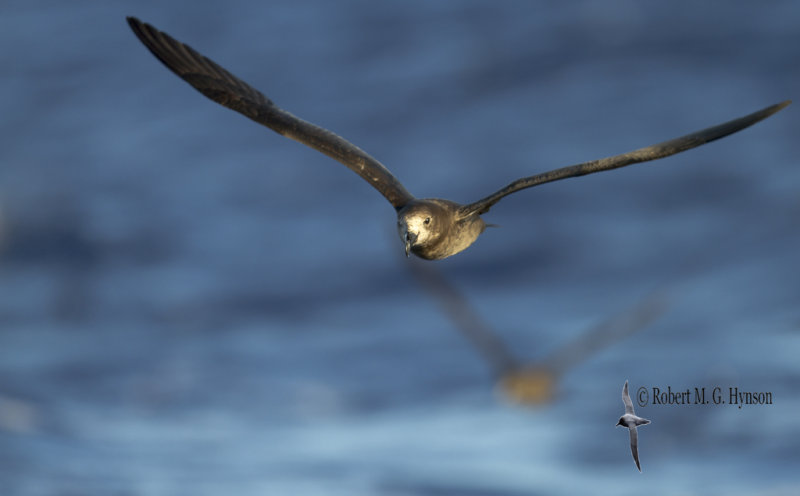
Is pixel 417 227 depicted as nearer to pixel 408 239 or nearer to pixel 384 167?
pixel 408 239

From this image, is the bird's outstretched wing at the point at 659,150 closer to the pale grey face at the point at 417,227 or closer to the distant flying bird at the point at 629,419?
the pale grey face at the point at 417,227

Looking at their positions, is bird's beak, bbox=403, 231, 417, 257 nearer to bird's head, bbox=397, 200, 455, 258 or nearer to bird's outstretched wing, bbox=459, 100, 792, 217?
bird's head, bbox=397, 200, 455, 258

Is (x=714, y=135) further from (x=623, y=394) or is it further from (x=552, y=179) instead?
(x=623, y=394)

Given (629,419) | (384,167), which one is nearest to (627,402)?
(629,419)

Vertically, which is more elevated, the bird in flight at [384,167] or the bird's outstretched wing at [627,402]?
the bird in flight at [384,167]

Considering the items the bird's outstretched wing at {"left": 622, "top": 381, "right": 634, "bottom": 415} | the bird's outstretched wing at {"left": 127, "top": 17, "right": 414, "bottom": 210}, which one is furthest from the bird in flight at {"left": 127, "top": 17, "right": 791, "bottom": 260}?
the bird's outstretched wing at {"left": 622, "top": 381, "right": 634, "bottom": 415}

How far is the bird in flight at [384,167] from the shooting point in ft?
41.5

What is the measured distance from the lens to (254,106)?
17.9 meters

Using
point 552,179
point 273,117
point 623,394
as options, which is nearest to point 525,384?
point 623,394

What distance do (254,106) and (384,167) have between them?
326cm

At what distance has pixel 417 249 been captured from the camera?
1409 cm

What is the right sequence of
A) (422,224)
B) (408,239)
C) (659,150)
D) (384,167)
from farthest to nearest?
(384,167) → (422,224) → (408,239) → (659,150)

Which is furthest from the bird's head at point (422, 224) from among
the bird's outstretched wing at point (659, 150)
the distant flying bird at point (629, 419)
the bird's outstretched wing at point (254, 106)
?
the distant flying bird at point (629, 419)

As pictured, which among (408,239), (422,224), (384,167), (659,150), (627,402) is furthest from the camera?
(627,402)
